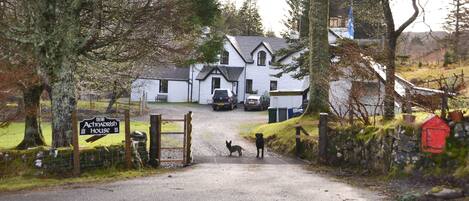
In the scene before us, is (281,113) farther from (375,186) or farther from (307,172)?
(375,186)

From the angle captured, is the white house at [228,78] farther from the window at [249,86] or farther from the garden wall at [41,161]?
the garden wall at [41,161]

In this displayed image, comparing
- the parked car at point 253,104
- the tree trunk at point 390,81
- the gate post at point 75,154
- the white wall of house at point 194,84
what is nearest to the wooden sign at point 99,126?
the gate post at point 75,154

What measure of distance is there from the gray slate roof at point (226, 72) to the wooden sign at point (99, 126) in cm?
4100

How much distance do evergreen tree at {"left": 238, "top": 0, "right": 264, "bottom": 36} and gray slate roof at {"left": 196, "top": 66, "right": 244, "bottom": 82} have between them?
1080 inches

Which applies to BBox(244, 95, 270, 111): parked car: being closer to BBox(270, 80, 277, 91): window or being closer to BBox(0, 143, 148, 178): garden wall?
BBox(270, 80, 277, 91): window

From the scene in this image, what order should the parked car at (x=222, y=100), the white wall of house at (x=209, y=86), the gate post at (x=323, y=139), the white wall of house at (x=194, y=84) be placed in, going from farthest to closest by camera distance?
the white wall of house at (x=194, y=84) < the white wall of house at (x=209, y=86) < the parked car at (x=222, y=100) < the gate post at (x=323, y=139)

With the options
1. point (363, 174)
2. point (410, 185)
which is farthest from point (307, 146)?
point (410, 185)

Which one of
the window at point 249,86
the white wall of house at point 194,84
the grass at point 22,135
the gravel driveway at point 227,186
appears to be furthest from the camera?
the white wall of house at point 194,84

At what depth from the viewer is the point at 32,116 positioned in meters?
20.0

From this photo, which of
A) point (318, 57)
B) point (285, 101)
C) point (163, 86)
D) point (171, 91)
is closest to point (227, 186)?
point (318, 57)

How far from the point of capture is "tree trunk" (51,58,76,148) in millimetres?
15242

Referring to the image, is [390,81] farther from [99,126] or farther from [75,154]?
[75,154]

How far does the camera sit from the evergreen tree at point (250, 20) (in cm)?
8525

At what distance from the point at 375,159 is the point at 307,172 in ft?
6.67
